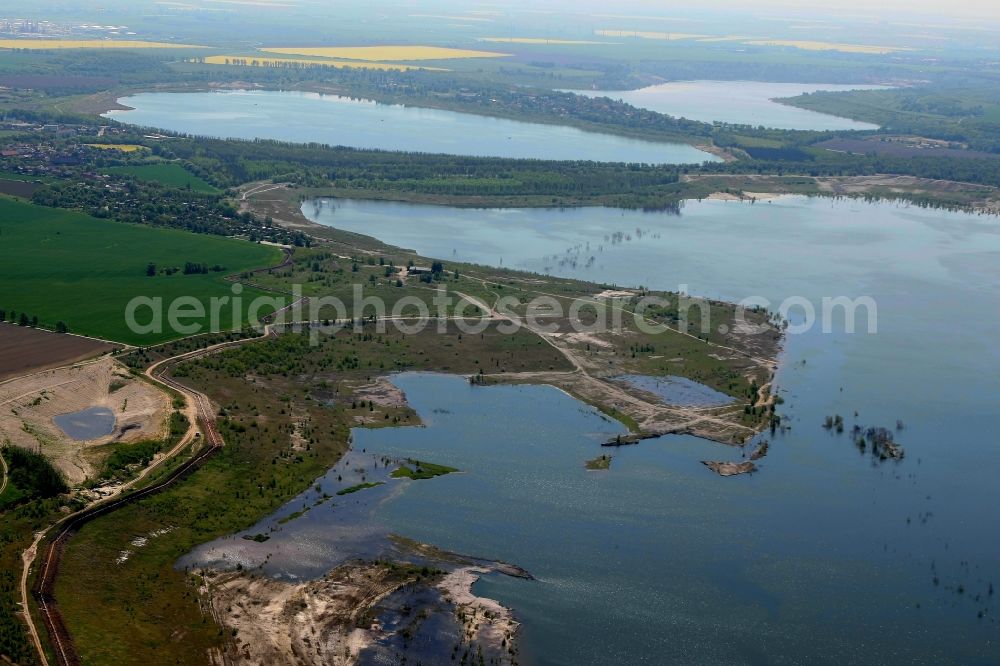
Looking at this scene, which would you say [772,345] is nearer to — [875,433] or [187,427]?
[875,433]

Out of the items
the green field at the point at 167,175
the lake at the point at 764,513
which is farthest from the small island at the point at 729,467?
the green field at the point at 167,175

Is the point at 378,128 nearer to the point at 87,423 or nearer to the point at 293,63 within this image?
the point at 293,63

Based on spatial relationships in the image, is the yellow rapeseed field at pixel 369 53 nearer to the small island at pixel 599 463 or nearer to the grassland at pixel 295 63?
the grassland at pixel 295 63

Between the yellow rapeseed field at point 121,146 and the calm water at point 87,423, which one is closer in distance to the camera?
the calm water at point 87,423

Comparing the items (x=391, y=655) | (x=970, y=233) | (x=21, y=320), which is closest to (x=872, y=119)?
(x=970, y=233)

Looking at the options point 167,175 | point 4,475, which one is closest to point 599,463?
point 4,475
